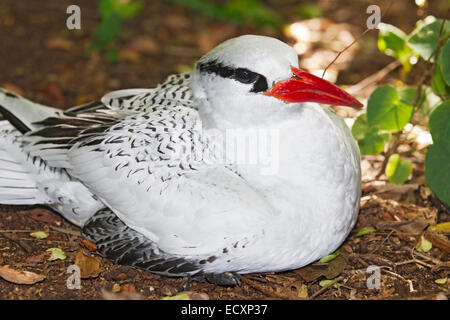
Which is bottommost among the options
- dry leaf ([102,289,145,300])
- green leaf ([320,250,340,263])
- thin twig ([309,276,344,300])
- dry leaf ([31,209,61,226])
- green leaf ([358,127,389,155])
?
thin twig ([309,276,344,300])

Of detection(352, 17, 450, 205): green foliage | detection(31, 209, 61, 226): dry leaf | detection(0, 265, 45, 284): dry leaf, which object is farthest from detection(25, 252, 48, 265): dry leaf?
detection(352, 17, 450, 205): green foliage

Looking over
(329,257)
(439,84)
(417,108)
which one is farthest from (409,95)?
(329,257)

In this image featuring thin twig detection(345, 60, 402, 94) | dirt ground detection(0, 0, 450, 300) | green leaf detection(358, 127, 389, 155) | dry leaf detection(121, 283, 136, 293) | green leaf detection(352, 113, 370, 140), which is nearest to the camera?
dry leaf detection(121, 283, 136, 293)

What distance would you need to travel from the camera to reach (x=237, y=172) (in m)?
4.12

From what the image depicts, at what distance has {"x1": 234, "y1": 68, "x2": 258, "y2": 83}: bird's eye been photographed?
12.7 ft

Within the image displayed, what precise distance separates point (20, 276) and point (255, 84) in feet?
5.98

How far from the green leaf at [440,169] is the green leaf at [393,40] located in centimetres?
97

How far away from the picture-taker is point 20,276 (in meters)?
4.22

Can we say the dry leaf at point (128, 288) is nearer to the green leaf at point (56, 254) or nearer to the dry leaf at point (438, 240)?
the green leaf at point (56, 254)

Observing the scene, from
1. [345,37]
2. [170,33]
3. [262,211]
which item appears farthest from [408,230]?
[170,33]

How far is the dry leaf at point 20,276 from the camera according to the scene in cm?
419

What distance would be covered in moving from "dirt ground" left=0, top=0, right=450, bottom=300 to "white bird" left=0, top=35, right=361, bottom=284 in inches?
7.5

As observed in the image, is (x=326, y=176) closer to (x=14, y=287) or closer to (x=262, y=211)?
(x=262, y=211)

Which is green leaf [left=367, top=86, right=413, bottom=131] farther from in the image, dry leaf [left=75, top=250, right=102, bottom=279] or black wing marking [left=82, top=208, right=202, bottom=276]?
dry leaf [left=75, top=250, right=102, bottom=279]
